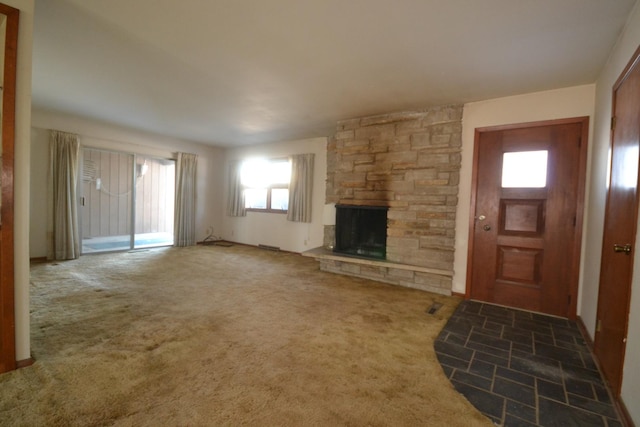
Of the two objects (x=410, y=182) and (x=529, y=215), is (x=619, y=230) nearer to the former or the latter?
(x=529, y=215)

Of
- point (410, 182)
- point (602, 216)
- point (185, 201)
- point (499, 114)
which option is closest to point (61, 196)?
point (185, 201)

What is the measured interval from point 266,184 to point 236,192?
0.88 meters

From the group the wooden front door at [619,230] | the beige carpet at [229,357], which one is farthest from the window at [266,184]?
the wooden front door at [619,230]

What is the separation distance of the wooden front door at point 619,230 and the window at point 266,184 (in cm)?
487

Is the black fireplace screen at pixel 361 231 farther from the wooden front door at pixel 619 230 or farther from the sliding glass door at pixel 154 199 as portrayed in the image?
the sliding glass door at pixel 154 199

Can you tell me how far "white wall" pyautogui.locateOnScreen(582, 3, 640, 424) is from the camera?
1372mm

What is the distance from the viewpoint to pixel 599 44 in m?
2.05

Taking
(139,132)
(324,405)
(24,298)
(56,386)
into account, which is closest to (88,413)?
(56,386)

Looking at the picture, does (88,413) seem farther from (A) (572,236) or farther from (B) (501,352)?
(A) (572,236)

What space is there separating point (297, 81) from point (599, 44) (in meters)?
2.55

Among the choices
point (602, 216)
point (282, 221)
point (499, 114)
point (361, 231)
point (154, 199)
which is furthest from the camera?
point (154, 199)

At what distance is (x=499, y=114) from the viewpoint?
3137 mm

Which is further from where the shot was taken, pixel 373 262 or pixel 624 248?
pixel 373 262

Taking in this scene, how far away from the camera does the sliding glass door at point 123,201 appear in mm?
5902
